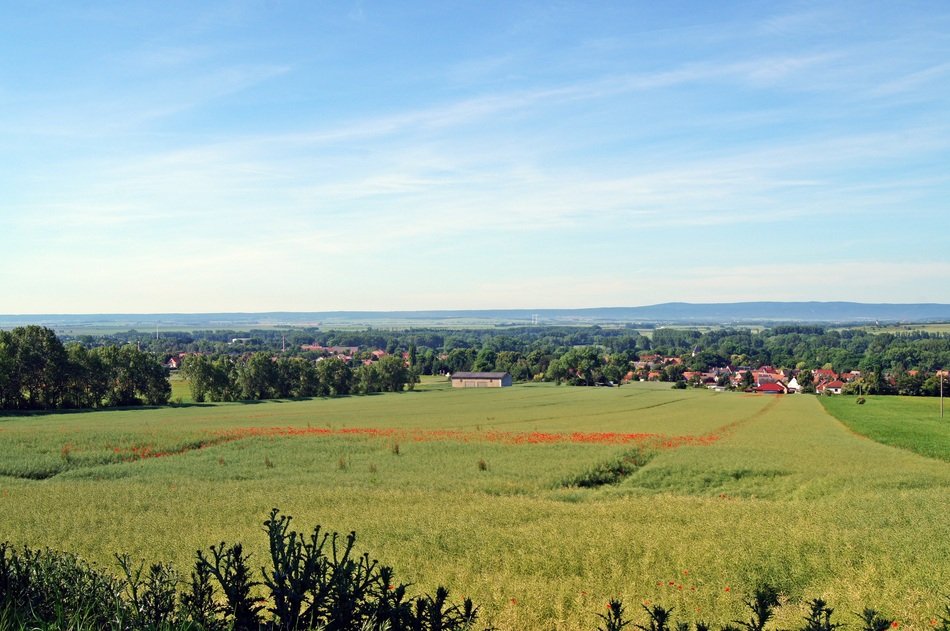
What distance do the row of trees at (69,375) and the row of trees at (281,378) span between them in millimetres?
6364

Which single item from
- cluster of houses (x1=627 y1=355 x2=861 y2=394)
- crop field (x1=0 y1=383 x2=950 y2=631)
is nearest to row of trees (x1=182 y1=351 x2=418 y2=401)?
crop field (x1=0 y1=383 x2=950 y2=631)

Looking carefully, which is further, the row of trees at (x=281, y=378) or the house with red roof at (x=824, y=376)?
the house with red roof at (x=824, y=376)

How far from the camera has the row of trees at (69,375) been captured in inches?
2822

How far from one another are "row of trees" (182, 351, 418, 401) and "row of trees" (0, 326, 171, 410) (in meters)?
6.36

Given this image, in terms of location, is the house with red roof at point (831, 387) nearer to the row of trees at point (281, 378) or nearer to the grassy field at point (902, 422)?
the grassy field at point (902, 422)

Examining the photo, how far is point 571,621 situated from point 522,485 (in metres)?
14.8

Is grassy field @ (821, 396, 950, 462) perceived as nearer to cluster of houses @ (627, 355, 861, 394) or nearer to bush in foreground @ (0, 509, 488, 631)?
bush in foreground @ (0, 509, 488, 631)

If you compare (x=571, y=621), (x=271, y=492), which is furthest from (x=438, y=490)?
(x=571, y=621)

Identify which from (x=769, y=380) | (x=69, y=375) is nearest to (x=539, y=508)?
(x=69, y=375)

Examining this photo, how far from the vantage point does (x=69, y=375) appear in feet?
246

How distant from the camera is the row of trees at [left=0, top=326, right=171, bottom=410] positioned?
71.7m

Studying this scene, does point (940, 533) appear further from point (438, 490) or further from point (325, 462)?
point (325, 462)

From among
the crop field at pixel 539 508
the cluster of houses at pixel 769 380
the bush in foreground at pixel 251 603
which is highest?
the bush in foreground at pixel 251 603

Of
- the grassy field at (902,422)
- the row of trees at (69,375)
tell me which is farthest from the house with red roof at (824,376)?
the row of trees at (69,375)
